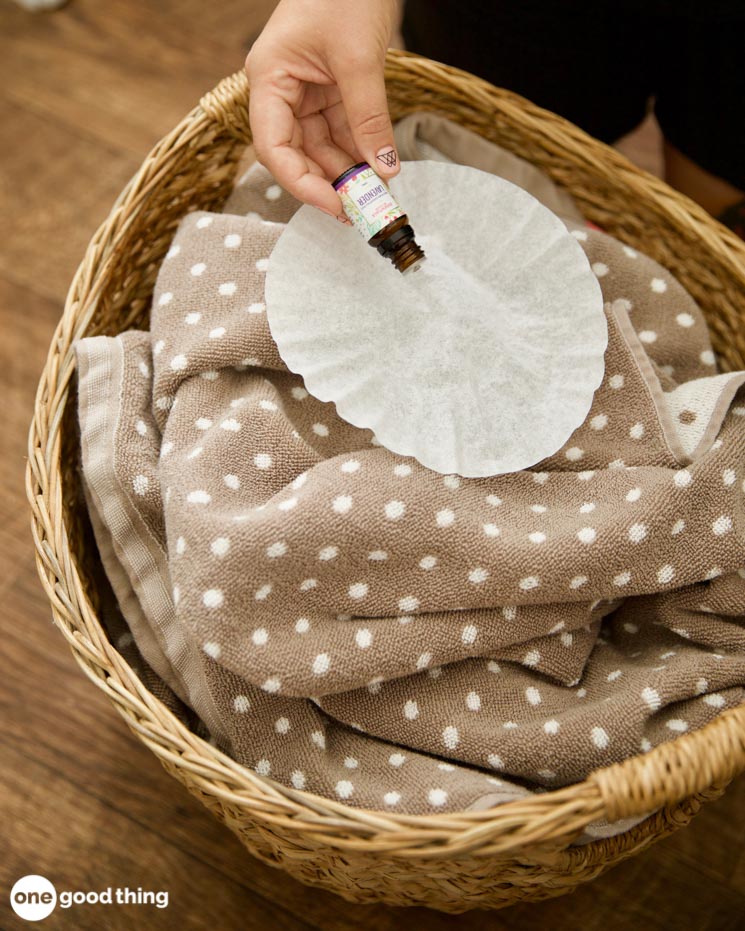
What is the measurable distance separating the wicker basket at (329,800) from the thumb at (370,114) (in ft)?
0.52

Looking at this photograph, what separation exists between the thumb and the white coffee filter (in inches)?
2.6

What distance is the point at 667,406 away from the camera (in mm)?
666

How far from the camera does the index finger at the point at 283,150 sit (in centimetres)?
61

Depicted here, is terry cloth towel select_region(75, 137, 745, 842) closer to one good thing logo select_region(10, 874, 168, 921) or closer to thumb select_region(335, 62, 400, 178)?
thumb select_region(335, 62, 400, 178)

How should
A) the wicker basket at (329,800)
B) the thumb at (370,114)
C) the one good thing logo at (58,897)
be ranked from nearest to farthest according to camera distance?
the wicker basket at (329,800)
the thumb at (370,114)
the one good thing logo at (58,897)

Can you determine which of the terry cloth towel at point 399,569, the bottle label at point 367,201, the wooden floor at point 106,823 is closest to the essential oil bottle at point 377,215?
the bottle label at point 367,201

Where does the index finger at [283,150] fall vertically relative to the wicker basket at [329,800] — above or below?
above

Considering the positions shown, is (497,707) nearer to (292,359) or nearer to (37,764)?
(292,359)

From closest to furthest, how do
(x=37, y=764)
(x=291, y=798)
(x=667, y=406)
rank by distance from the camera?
(x=291, y=798)
(x=667, y=406)
(x=37, y=764)

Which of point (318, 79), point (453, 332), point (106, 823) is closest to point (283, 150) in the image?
point (318, 79)

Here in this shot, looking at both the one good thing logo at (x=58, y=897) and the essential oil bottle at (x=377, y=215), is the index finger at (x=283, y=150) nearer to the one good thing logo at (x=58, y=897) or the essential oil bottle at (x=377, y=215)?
the essential oil bottle at (x=377, y=215)

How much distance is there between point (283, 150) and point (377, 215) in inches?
3.8

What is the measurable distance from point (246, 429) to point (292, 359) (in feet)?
0.22

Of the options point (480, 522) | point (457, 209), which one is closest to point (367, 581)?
point (480, 522)
